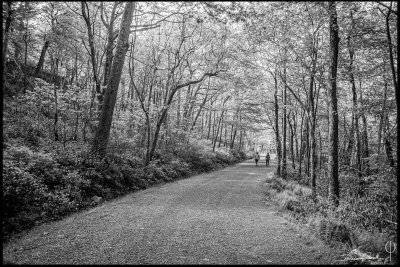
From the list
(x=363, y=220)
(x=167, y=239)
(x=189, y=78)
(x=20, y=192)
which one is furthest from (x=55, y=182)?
(x=189, y=78)

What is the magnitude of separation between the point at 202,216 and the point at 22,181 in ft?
14.9

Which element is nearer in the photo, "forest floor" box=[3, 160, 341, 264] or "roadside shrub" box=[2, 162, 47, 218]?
"forest floor" box=[3, 160, 341, 264]

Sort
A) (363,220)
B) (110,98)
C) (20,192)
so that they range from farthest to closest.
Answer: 1. (110,98)
2. (363,220)
3. (20,192)

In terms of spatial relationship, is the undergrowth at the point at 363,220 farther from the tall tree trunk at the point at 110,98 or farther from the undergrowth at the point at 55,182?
the tall tree trunk at the point at 110,98

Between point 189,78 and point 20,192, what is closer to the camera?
point 20,192

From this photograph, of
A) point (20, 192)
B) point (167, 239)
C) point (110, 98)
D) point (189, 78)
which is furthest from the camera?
point (189, 78)

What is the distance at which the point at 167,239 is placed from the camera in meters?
4.60

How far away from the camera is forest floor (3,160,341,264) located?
385cm

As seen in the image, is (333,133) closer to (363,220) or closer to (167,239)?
(363,220)

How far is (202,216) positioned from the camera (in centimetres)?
621

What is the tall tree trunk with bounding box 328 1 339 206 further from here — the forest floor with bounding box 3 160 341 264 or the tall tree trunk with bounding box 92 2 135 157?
the tall tree trunk with bounding box 92 2 135 157

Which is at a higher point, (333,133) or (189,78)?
(189,78)

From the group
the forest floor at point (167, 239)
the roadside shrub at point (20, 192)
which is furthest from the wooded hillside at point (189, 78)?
the forest floor at point (167, 239)

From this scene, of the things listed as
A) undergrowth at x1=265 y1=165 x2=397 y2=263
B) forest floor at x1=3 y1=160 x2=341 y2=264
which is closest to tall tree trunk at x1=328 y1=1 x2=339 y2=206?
undergrowth at x1=265 y1=165 x2=397 y2=263
